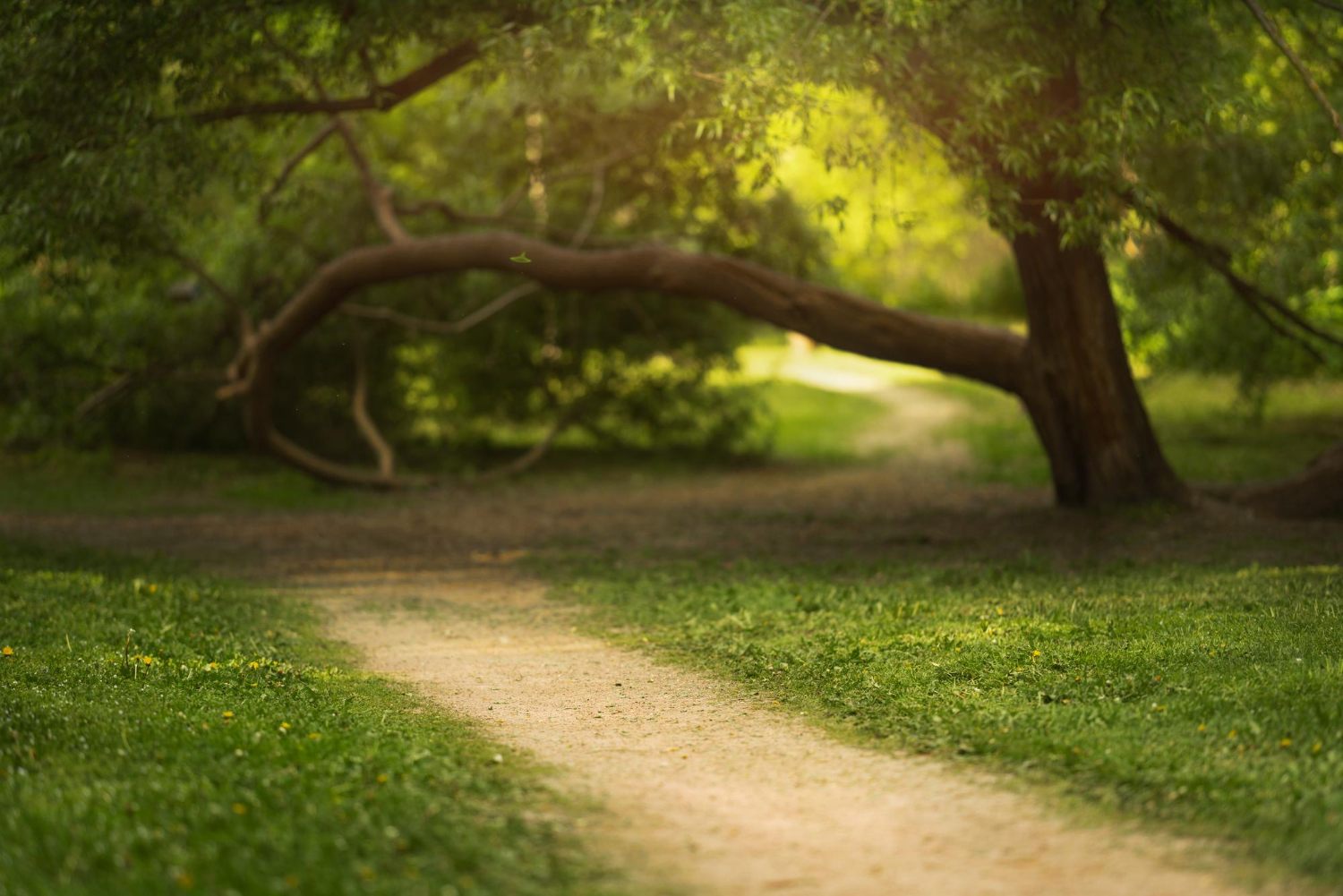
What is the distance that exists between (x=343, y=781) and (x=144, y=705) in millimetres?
1597

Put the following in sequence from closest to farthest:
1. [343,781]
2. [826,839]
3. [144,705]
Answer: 1. [826,839]
2. [343,781]
3. [144,705]

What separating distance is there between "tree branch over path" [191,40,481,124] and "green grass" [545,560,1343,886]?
4.43 meters

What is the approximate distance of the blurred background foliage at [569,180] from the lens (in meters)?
9.42

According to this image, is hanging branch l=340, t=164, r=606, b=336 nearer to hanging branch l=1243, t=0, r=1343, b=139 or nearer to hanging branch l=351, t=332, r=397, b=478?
hanging branch l=351, t=332, r=397, b=478

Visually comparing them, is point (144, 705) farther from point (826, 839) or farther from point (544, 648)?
point (826, 839)

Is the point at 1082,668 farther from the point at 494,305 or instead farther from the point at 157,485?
the point at 157,485

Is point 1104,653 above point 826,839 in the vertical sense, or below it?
above

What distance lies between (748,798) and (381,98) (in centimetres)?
774

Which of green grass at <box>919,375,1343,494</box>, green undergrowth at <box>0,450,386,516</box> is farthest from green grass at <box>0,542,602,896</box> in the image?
green grass at <box>919,375,1343,494</box>

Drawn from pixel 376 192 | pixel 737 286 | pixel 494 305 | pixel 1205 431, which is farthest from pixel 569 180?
pixel 1205 431

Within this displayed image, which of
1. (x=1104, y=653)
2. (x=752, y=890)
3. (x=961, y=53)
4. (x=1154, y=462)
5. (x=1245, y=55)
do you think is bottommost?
(x=752, y=890)

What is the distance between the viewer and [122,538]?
40.6 feet

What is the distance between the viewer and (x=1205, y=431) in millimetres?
19078

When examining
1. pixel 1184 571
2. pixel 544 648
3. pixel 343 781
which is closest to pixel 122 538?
pixel 544 648
